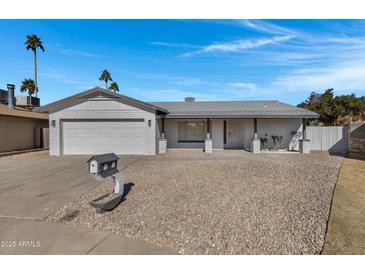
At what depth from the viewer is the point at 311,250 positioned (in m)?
3.20

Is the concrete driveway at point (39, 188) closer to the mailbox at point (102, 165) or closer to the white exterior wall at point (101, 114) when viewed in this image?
the mailbox at point (102, 165)

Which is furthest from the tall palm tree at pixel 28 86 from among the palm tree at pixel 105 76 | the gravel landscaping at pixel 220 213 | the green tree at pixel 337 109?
the green tree at pixel 337 109

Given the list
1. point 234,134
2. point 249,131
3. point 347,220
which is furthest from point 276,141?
point 347,220

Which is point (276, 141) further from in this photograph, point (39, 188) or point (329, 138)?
point (39, 188)

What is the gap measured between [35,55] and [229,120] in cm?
3613

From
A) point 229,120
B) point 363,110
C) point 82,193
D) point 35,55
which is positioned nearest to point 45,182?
point 82,193

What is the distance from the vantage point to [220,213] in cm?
449

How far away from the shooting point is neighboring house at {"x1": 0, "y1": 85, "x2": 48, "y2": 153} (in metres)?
14.6

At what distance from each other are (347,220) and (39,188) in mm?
7976

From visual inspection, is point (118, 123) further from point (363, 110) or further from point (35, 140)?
point (363, 110)

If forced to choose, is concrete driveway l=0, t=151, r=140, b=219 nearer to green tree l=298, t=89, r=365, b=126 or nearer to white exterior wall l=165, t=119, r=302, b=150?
white exterior wall l=165, t=119, r=302, b=150

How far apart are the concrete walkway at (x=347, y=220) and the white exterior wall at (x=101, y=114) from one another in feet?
32.8

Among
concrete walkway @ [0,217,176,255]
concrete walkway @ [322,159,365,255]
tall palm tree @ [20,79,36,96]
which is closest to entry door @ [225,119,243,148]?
concrete walkway @ [322,159,365,255]

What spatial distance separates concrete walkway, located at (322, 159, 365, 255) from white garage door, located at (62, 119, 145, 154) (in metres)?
10.7
